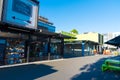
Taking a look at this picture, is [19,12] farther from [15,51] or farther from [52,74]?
[52,74]

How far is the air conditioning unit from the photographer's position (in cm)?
1462

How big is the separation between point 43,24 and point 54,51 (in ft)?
23.4

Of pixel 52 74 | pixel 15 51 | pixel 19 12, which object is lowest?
pixel 52 74

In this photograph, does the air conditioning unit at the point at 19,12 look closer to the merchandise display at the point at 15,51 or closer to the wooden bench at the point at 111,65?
the merchandise display at the point at 15,51

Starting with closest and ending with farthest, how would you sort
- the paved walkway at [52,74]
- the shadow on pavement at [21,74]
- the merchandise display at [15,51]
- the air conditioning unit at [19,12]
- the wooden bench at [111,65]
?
the shadow on pavement at [21,74]
the paved walkway at [52,74]
the wooden bench at [111,65]
the air conditioning unit at [19,12]
the merchandise display at [15,51]

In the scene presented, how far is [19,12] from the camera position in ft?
53.5

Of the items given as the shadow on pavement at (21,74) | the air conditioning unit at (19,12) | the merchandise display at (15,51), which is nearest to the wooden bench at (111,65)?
the shadow on pavement at (21,74)

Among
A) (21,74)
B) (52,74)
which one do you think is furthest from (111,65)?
(21,74)

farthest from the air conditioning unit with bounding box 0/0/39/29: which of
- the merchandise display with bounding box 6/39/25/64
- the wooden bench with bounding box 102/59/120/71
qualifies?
the wooden bench with bounding box 102/59/120/71

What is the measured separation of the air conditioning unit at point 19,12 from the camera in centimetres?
1462

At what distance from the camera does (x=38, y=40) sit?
18969mm

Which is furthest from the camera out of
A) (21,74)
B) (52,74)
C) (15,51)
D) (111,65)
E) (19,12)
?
(19,12)

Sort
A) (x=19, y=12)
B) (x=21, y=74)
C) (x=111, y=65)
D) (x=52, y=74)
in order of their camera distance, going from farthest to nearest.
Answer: (x=19, y=12)
(x=111, y=65)
(x=52, y=74)
(x=21, y=74)

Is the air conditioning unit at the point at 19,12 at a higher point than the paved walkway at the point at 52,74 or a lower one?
higher
